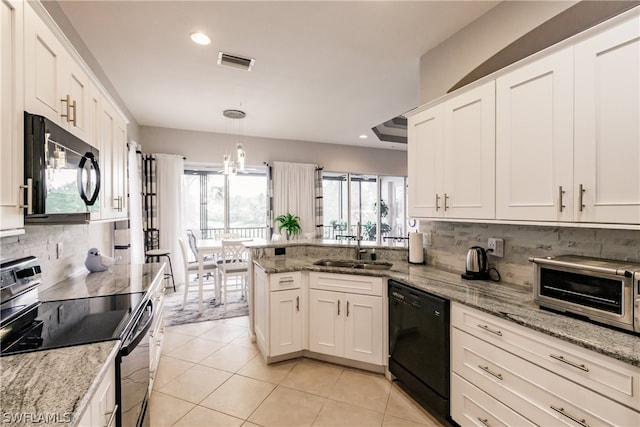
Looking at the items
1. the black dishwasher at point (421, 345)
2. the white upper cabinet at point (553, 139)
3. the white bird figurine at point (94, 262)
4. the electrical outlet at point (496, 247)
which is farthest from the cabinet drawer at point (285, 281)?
the electrical outlet at point (496, 247)

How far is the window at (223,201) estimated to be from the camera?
19.4ft

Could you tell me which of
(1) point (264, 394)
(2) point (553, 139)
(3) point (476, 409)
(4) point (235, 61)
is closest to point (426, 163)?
(2) point (553, 139)

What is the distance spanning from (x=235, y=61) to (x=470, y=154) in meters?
2.32

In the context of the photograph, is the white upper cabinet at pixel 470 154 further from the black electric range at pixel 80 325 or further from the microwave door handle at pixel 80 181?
the microwave door handle at pixel 80 181

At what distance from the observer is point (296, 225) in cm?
591

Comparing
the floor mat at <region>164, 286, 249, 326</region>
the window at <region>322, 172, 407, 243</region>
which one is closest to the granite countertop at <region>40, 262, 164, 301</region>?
the floor mat at <region>164, 286, 249, 326</region>

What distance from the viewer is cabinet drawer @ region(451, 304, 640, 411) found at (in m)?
1.09

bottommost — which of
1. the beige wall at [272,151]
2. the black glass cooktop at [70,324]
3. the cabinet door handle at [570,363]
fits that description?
the cabinet door handle at [570,363]

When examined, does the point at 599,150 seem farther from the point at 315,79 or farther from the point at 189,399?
the point at 189,399

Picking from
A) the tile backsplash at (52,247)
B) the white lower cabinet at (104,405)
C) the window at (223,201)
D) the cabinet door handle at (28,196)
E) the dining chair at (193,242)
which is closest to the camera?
the white lower cabinet at (104,405)

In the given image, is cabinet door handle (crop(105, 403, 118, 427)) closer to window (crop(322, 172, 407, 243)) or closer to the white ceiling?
the white ceiling

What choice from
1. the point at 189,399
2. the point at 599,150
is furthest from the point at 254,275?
the point at 599,150

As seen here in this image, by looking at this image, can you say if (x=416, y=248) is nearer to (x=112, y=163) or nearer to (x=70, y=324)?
(x=70, y=324)

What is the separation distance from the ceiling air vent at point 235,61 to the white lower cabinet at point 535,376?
280cm
